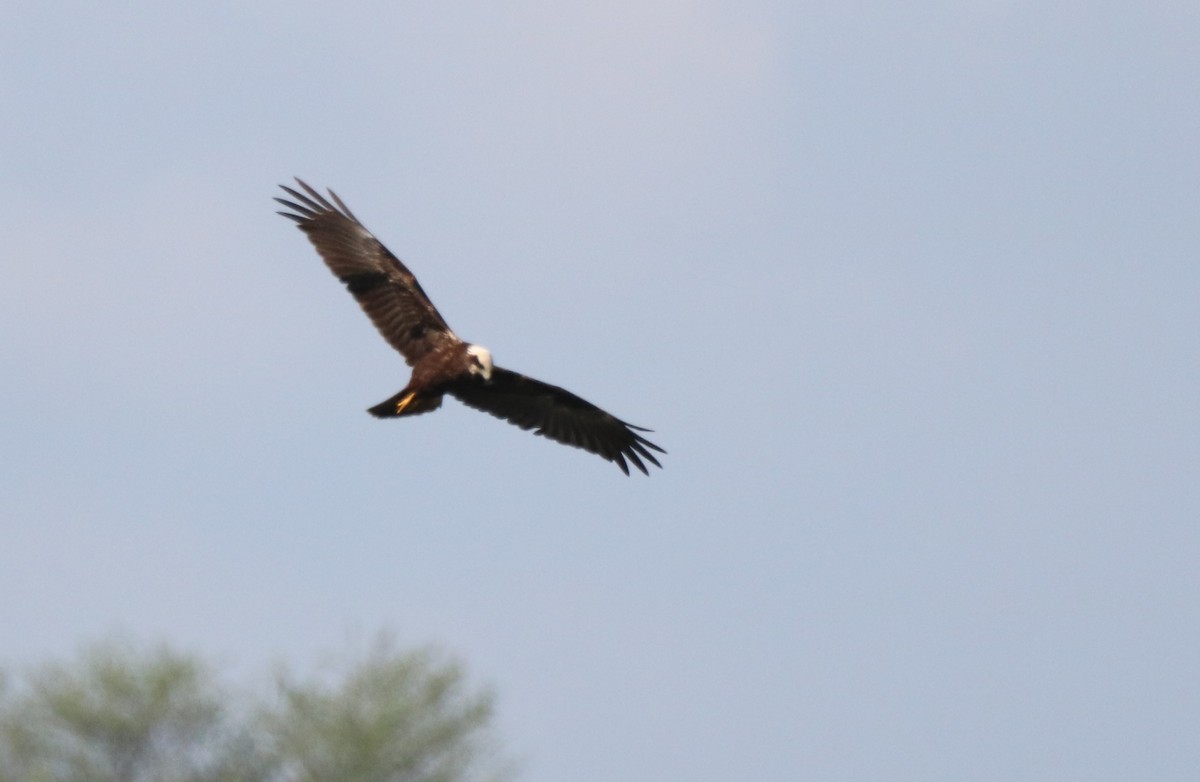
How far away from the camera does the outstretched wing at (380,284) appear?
18.2 metres

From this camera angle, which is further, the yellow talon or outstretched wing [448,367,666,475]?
outstretched wing [448,367,666,475]

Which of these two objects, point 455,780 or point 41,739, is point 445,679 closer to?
point 455,780

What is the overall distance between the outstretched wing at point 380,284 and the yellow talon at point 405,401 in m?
0.55

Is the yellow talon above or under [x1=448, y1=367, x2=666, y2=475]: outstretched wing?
under

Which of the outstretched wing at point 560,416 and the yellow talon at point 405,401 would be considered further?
the outstretched wing at point 560,416

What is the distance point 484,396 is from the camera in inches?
746

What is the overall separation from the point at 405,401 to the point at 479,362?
67 cm

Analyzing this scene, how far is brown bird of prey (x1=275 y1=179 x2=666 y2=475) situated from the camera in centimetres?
1778

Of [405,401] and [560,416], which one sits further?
[560,416]

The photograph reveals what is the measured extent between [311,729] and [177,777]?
1463 mm

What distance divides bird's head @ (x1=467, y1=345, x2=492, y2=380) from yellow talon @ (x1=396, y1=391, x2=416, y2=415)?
50 centimetres

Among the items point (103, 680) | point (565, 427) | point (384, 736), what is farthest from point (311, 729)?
point (565, 427)

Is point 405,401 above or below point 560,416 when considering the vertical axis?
below

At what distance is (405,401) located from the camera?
17516 mm
